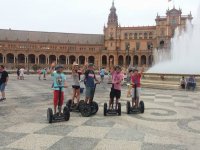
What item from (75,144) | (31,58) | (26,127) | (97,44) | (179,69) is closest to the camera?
(75,144)

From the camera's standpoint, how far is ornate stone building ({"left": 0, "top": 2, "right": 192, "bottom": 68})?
98.1 metres

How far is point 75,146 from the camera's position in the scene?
6.73 metres

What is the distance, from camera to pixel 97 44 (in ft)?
355

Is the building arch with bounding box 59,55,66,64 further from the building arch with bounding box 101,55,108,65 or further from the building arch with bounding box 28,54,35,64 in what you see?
the building arch with bounding box 101,55,108,65

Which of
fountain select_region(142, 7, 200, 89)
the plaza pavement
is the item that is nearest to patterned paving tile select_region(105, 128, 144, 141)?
the plaza pavement

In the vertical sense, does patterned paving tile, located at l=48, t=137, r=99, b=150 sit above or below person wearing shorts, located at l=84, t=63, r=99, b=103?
below

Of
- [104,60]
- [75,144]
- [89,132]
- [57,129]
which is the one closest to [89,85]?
[57,129]

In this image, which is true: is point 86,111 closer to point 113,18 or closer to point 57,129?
point 57,129

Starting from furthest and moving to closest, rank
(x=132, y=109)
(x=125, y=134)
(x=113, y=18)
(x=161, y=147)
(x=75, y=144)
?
(x=113, y=18) → (x=132, y=109) → (x=125, y=134) → (x=75, y=144) → (x=161, y=147)

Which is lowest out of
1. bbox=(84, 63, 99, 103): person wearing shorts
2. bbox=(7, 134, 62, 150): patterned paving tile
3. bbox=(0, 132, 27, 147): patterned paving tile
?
bbox=(7, 134, 62, 150): patterned paving tile

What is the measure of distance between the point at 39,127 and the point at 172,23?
9490cm

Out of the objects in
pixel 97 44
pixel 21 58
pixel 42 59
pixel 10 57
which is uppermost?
pixel 97 44

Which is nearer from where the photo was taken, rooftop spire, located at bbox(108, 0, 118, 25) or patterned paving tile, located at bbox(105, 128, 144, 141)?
patterned paving tile, located at bbox(105, 128, 144, 141)

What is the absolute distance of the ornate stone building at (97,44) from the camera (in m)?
98.1
